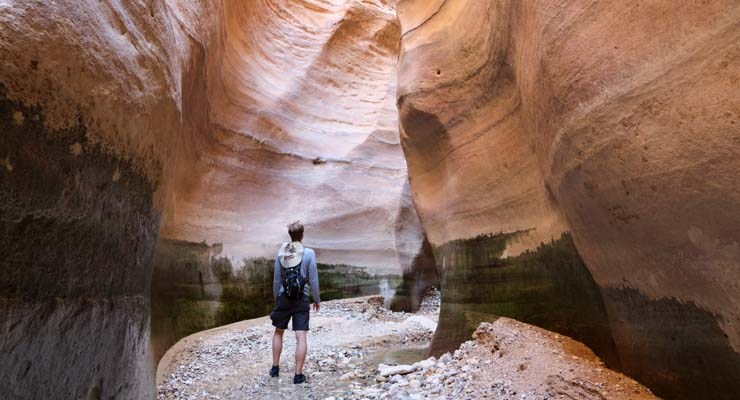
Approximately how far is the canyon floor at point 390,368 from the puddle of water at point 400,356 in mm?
11

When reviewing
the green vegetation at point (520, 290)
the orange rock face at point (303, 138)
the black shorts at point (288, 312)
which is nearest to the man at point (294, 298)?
the black shorts at point (288, 312)

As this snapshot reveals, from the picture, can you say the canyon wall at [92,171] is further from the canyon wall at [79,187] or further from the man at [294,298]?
the man at [294,298]

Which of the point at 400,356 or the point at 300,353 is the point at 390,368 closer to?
the point at 300,353

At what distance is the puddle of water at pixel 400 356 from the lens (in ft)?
17.9

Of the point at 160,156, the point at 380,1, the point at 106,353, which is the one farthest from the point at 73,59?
the point at 380,1

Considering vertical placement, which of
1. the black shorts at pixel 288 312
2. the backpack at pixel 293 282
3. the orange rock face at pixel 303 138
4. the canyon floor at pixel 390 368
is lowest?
the canyon floor at pixel 390 368

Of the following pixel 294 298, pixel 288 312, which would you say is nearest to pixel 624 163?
pixel 294 298

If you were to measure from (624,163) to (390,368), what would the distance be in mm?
2917

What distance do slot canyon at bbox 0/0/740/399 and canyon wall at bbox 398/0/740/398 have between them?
1 centimetres

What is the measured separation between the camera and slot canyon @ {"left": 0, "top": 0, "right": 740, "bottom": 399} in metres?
2.02

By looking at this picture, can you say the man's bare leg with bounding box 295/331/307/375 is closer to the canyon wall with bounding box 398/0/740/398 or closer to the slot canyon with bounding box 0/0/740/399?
the slot canyon with bounding box 0/0/740/399

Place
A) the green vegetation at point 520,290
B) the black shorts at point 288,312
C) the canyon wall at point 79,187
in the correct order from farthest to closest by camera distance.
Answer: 1. the black shorts at point 288,312
2. the green vegetation at point 520,290
3. the canyon wall at point 79,187

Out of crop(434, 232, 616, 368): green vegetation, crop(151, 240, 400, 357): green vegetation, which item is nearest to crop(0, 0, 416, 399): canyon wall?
crop(151, 240, 400, 357): green vegetation

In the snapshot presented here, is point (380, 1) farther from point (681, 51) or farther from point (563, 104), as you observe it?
point (681, 51)
